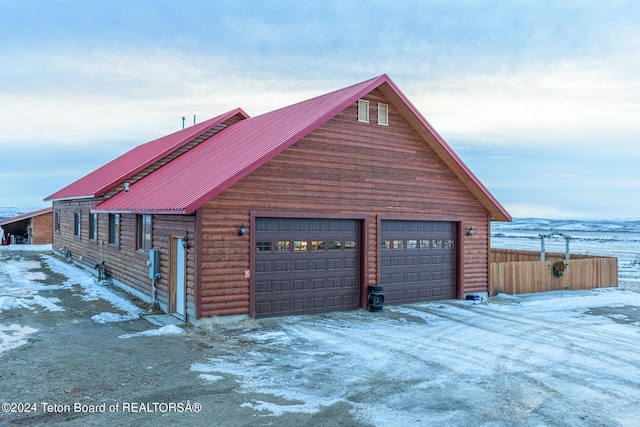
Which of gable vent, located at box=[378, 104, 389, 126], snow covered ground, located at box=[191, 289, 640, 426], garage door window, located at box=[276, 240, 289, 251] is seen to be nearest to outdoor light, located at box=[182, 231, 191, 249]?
garage door window, located at box=[276, 240, 289, 251]

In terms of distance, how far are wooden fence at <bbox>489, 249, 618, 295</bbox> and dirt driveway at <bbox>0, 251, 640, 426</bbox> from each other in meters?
4.21

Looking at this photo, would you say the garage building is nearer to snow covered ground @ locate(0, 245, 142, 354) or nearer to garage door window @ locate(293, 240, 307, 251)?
garage door window @ locate(293, 240, 307, 251)

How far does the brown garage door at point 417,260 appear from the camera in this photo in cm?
1686

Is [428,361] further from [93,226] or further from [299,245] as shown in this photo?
[93,226]

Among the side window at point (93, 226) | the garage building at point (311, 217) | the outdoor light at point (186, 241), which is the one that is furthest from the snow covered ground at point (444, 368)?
the side window at point (93, 226)

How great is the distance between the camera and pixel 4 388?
27.7ft

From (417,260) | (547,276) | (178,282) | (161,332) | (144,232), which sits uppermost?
(144,232)

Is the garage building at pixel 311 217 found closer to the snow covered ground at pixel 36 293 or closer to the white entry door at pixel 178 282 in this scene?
the white entry door at pixel 178 282

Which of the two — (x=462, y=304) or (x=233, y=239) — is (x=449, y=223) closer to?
(x=462, y=304)

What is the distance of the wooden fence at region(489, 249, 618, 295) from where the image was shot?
66.2 feet

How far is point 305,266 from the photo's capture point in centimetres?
1489

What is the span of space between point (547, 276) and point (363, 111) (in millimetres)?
11262

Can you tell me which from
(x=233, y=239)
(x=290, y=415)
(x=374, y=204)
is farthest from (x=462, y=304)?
(x=290, y=415)

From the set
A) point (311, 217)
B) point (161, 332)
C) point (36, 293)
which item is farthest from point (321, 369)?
point (36, 293)
